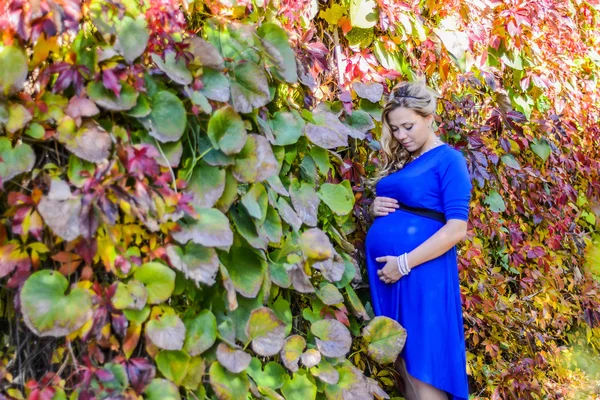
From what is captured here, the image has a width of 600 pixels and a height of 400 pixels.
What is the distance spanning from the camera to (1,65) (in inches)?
57.8

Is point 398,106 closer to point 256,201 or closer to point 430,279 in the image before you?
point 430,279

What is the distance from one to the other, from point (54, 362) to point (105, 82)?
2.16ft

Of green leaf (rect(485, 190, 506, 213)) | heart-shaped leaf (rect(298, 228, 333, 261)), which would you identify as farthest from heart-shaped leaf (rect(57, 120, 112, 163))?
green leaf (rect(485, 190, 506, 213))

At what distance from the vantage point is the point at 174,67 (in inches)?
65.0

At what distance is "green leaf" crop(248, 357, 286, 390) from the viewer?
→ 1.88m

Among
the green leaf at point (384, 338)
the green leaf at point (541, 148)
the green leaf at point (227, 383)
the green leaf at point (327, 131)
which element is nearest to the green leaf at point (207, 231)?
the green leaf at point (227, 383)

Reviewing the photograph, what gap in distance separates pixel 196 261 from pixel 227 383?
338 millimetres

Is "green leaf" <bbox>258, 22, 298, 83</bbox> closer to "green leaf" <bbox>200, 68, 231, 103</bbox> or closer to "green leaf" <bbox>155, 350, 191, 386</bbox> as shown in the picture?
"green leaf" <bbox>200, 68, 231, 103</bbox>

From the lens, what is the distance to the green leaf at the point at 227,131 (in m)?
1.70

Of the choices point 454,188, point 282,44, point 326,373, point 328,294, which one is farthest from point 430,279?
point 282,44

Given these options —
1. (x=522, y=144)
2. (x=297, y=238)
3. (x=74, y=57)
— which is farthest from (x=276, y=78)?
(x=522, y=144)

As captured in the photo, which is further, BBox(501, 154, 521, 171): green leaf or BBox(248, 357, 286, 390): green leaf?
BBox(501, 154, 521, 171): green leaf

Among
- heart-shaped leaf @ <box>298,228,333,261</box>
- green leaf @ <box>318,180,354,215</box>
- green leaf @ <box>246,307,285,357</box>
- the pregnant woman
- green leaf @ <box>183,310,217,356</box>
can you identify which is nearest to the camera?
green leaf @ <box>183,310,217,356</box>

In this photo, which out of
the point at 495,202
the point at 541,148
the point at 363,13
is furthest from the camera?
the point at 541,148
